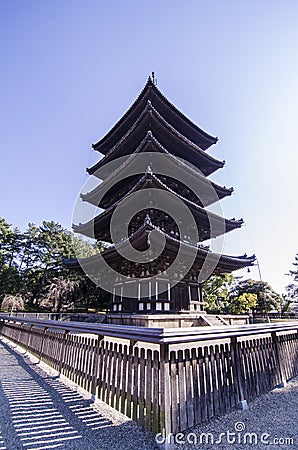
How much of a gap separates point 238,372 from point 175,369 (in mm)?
1622

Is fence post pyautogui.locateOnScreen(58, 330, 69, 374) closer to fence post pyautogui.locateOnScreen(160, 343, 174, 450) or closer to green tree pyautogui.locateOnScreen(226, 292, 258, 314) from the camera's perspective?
fence post pyautogui.locateOnScreen(160, 343, 174, 450)

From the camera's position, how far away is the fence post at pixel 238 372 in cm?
374

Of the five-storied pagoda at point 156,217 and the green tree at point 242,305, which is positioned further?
the green tree at point 242,305

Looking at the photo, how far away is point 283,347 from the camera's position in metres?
5.44

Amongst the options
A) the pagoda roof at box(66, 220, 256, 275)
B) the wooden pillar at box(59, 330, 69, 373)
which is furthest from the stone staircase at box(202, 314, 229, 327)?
the wooden pillar at box(59, 330, 69, 373)

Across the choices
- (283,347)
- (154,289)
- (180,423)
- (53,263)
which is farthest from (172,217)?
(53,263)

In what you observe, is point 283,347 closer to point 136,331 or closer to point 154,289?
point 136,331

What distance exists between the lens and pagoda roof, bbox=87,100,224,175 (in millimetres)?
11805

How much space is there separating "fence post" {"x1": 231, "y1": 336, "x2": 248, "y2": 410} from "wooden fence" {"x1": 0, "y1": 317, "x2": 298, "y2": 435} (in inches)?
0.5

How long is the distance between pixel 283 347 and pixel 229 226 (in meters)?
9.27

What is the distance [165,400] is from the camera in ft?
8.88

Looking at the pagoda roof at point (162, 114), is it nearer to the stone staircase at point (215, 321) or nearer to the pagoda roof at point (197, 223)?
the pagoda roof at point (197, 223)

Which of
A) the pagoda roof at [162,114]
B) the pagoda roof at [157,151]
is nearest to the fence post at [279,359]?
the pagoda roof at [157,151]

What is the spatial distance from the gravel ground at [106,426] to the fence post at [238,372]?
0.44ft
